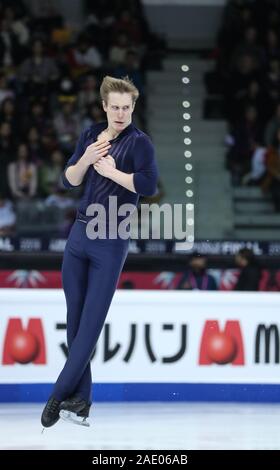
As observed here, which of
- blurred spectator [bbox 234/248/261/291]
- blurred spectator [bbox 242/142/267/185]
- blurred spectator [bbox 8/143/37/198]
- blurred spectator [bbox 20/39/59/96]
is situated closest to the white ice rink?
blurred spectator [bbox 234/248/261/291]

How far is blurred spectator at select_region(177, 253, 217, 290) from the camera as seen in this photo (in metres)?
11.4

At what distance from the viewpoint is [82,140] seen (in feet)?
20.1

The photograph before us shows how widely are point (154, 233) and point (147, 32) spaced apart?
4.58 metres

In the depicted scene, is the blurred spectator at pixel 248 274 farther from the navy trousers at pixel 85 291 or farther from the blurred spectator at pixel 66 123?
the navy trousers at pixel 85 291

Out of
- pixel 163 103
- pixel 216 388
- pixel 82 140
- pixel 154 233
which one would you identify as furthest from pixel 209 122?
pixel 82 140

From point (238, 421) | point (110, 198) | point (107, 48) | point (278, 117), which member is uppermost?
point (107, 48)

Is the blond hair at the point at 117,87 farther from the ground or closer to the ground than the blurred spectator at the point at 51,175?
closer to the ground

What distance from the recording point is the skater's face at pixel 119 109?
5.94 meters

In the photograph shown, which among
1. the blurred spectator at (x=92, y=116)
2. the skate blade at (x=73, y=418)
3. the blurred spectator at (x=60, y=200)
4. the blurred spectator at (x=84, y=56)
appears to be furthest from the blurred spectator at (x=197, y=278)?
the skate blade at (x=73, y=418)

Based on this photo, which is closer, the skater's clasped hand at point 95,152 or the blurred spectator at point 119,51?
the skater's clasped hand at point 95,152

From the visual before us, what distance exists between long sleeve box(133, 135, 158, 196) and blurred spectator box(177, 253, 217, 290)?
5466 mm

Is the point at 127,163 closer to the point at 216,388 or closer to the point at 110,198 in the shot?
the point at 110,198

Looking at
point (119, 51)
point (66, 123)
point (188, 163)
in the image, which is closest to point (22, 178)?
point (66, 123)

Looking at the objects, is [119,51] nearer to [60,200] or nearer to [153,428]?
[60,200]
